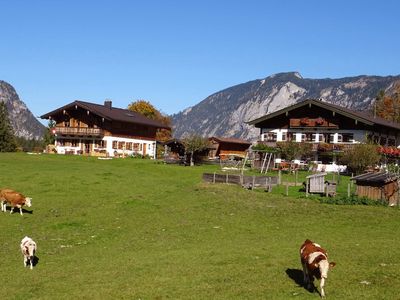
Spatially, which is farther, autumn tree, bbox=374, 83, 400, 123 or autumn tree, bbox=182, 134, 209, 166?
autumn tree, bbox=374, 83, 400, 123

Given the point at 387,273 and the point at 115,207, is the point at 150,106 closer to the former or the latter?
the point at 115,207

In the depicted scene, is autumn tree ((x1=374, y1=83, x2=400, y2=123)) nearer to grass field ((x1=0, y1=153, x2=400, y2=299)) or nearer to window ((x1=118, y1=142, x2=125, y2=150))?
window ((x1=118, y1=142, x2=125, y2=150))

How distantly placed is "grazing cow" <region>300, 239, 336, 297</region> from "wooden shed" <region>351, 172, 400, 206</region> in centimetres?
1860

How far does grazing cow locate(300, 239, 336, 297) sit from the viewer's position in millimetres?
12031

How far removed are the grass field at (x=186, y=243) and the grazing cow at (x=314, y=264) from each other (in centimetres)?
39

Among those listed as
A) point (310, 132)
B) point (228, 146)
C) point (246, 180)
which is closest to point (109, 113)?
point (228, 146)

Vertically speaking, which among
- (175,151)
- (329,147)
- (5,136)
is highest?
(5,136)

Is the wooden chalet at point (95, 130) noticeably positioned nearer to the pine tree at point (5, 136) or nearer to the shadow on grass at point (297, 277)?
the pine tree at point (5, 136)

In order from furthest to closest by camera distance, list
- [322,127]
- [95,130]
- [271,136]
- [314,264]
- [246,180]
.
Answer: [95,130]
[271,136]
[322,127]
[246,180]
[314,264]

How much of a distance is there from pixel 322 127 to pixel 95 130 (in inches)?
1328

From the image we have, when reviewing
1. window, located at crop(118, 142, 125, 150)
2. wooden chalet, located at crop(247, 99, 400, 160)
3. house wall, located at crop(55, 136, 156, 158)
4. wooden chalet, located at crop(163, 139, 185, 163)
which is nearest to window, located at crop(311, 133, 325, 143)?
Answer: wooden chalet, located at crop(247, 99, 400, 160)

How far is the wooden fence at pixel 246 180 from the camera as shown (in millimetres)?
37006

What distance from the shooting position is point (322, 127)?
63625 mm

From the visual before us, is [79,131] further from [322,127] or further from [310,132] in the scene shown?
[322,127]
